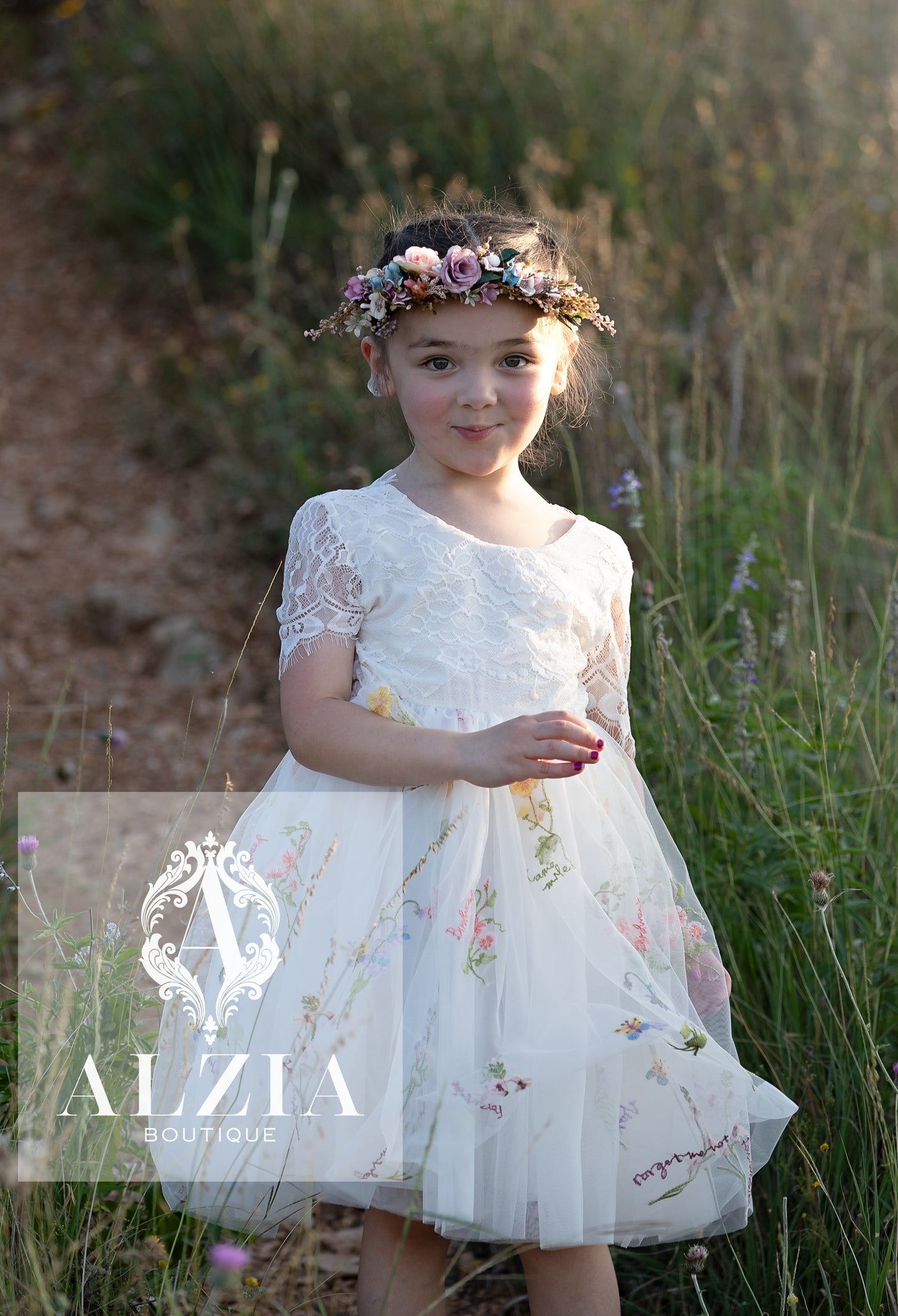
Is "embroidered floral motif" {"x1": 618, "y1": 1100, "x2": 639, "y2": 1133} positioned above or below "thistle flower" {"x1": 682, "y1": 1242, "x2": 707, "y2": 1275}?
above

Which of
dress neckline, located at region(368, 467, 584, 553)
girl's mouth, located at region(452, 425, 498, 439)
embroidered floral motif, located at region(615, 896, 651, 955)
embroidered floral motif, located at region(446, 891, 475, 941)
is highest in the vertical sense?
girl's mouth, located at region(452, 425, 498, 439)

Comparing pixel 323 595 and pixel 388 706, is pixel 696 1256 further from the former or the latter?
pixel 323 595

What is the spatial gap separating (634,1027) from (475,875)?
1.02ft

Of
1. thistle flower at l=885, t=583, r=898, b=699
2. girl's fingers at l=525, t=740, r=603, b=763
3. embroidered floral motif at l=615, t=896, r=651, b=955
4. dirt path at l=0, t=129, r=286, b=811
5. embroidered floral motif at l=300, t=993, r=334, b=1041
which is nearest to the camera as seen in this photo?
girl's fingers at l=525, t=740, r=603, b=763

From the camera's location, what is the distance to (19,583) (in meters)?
4.84

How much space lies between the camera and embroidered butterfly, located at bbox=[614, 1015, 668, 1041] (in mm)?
1686

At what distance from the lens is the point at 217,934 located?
6.26 feet

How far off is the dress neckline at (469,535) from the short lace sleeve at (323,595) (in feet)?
0.42

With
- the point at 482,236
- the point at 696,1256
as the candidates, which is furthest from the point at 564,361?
the point at 696,1256

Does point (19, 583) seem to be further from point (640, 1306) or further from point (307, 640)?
point (640, 1306)

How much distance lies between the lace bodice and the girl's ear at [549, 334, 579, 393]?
351 millimetres

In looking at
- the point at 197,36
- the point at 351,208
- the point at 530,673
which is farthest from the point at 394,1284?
the point at 197,36

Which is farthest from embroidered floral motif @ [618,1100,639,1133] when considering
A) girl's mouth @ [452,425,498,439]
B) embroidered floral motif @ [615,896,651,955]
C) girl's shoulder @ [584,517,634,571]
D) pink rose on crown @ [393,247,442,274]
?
pink rose on crown @ [393,247,442,274]

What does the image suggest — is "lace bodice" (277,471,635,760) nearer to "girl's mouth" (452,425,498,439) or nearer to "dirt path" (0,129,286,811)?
"girl's mouth" (452,425,498,439)
